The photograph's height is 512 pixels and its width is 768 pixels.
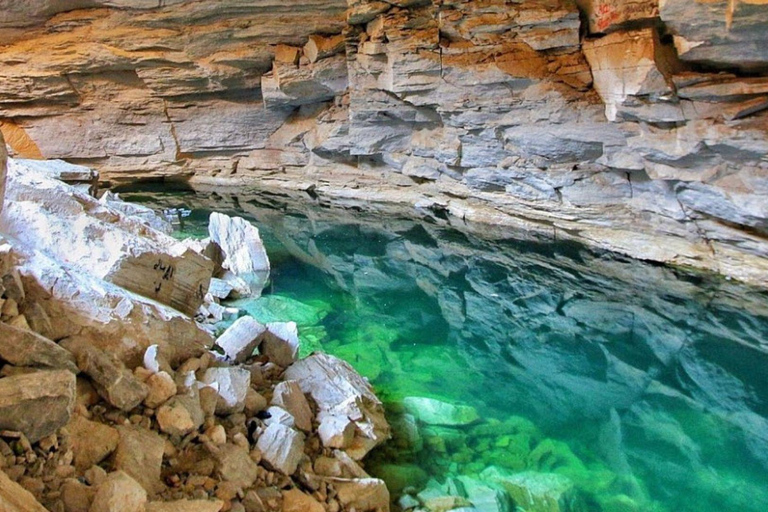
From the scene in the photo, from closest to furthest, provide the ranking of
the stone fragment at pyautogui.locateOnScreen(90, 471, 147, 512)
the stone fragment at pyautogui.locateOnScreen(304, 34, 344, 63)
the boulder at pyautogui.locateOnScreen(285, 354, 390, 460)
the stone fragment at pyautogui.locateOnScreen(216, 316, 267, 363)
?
the stone fragment at pyautogui.locateOnScreen(90, 471, 147, 512), the boulder at pyautogui.locateOnScreen(285, 354, 390, 460), the stone fragment at pyautogui.locateOnScreen(216, 316, 267, 363), the stone fragment at pyautogui.locateOnScreen(304, 34, 344, 63)

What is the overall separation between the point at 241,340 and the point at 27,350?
1.91m

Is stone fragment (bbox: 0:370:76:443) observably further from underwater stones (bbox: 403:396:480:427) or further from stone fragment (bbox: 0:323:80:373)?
underwater stones (bbox: 403:396:480:427)

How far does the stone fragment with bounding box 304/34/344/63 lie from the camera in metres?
12.2

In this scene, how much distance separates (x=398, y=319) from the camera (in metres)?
7.03

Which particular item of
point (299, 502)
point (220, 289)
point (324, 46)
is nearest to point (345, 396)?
point (299, 502)

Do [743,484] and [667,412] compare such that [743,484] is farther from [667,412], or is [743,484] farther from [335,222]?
[335,222]

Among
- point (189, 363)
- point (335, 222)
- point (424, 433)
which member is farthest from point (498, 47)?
point (189, 363)

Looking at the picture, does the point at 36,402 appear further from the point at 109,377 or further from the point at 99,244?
the point at 99,244

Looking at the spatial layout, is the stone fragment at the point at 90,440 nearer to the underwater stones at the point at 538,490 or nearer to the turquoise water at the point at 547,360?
the turquoise water at the point at 547,360

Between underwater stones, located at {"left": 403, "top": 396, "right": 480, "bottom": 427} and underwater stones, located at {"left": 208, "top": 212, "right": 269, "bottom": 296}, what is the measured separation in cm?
362

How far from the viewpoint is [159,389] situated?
300 centimetres

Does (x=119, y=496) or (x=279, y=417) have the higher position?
(x=119, y=496)

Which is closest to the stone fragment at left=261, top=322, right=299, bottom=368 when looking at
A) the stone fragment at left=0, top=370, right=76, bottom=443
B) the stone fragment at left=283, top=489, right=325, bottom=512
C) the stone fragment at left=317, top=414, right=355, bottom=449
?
the stone fragment at left=317, top=414, right=355, bottom=449

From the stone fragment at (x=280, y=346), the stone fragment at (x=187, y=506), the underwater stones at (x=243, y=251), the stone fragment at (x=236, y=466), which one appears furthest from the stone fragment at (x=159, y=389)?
the underwater stones at (x=243, y=251)
